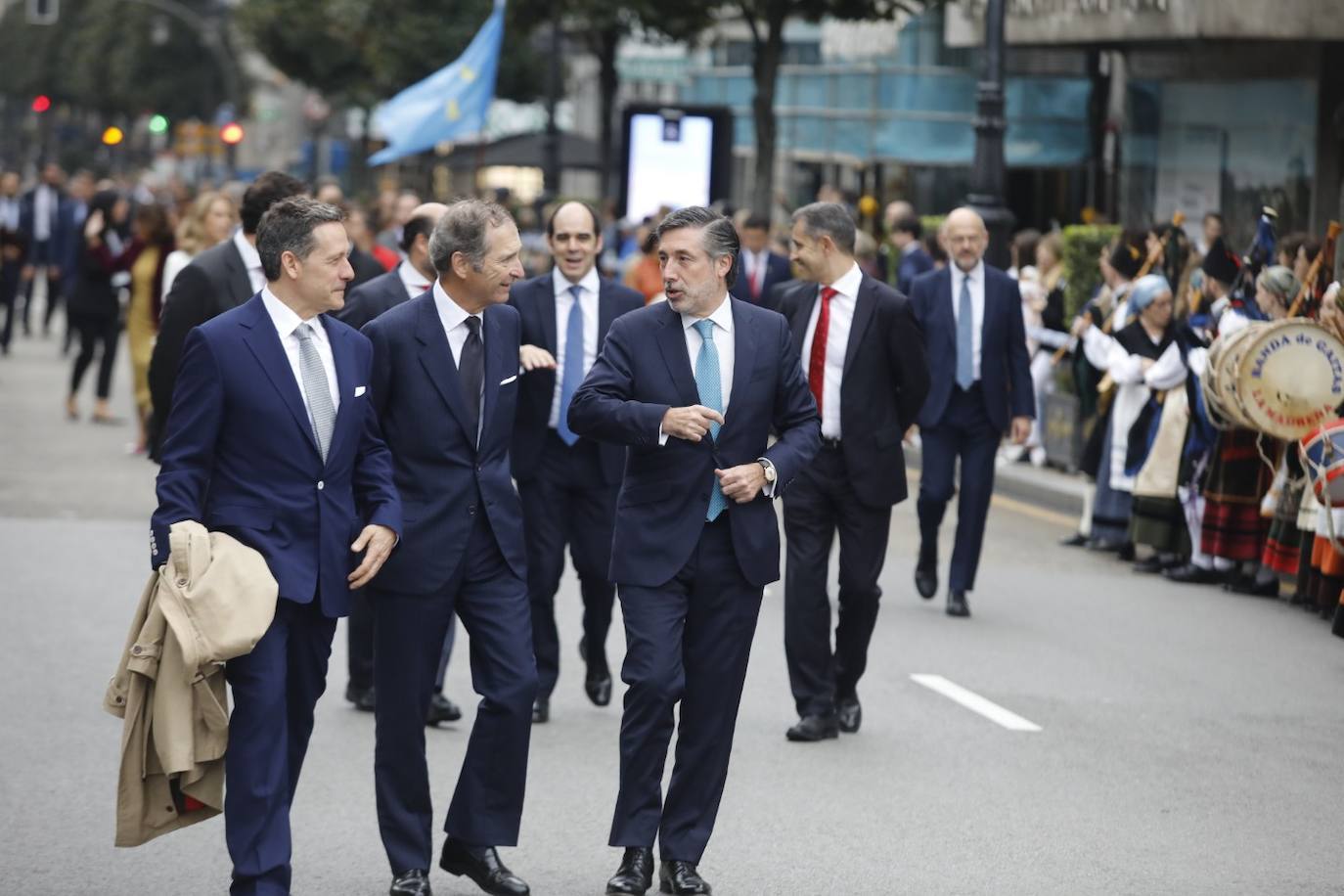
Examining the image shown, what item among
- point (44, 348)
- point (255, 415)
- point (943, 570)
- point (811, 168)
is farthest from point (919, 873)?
point (811, 168)

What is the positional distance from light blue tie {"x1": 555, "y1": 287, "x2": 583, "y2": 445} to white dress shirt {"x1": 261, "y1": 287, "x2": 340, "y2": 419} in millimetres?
2900

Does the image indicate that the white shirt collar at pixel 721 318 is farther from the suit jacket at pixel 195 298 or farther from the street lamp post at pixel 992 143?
the street lamp post at pixel 992 143

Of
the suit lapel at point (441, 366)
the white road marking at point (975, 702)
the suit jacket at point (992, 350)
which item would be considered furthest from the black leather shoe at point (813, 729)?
the suit jacket at point (992, 350)

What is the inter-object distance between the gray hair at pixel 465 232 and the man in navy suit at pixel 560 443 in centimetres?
225

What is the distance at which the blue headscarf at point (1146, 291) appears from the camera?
503 inches

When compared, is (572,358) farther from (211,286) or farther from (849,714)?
(849,714)

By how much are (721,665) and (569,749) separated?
6.66 feet

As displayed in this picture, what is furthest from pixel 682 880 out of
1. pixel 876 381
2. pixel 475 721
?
pixel 876 381

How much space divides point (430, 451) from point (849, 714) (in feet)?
9.43

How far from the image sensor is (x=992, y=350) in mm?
11258

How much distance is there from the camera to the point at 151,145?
101 meters

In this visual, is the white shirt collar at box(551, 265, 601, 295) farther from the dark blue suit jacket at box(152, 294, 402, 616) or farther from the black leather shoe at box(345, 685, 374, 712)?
the dark blue suit jacket at box(152, 294, 402, 616)

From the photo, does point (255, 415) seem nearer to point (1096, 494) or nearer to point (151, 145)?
point (1096, 494)

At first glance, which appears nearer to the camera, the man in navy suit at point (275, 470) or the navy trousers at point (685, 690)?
the man in navy suit at point (275, 470)
